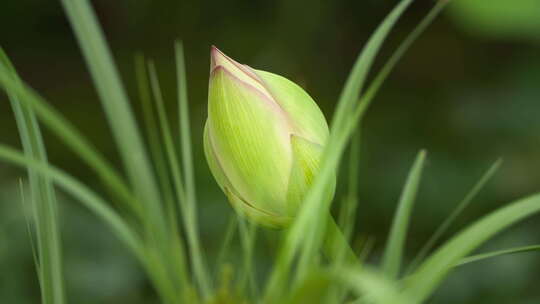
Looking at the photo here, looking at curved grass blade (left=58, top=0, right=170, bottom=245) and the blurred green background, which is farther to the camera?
the blurred green background

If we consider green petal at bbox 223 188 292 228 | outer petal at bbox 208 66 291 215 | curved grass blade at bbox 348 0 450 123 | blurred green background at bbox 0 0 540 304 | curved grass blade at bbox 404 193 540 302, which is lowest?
blurred green background at bbox 0 0 540 304

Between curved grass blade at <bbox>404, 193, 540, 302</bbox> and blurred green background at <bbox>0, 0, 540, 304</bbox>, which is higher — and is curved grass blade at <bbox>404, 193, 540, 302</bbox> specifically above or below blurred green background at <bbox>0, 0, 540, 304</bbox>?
above

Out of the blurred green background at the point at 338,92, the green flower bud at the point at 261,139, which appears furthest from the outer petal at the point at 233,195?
the blurred green background at the point at 338,92

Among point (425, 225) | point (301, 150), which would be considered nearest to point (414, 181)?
point (301, 150)

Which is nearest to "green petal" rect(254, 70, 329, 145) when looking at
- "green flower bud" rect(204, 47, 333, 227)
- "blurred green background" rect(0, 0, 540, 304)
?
"green flower bud" rect(204, 47, 333, 227)

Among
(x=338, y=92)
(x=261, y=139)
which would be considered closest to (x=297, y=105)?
(x=261, y=139)

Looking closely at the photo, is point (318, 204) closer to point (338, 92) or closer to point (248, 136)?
point (248, 136)

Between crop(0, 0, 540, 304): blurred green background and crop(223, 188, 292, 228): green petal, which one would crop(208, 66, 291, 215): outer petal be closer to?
crop(223, 188, 292, 228): green petal
